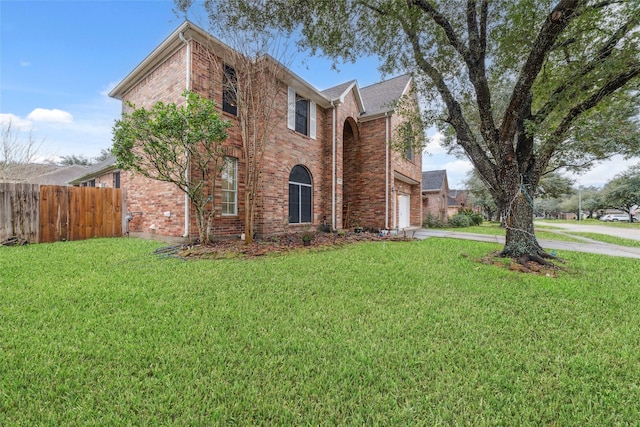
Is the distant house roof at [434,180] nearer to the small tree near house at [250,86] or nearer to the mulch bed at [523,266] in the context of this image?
the mulch bed at [523,266]

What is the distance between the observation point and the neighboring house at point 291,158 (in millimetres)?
7680

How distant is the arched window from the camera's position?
10117mm

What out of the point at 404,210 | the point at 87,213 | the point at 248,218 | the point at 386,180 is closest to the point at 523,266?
the point at 248,218

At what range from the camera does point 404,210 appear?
16.1 meters

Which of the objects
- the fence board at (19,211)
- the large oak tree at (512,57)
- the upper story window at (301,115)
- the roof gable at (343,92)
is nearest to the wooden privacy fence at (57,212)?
the fence board at (19,211)

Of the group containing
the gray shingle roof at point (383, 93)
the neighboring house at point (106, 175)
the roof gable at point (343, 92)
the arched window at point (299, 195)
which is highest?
the gray shingle roof at point (383, 93)

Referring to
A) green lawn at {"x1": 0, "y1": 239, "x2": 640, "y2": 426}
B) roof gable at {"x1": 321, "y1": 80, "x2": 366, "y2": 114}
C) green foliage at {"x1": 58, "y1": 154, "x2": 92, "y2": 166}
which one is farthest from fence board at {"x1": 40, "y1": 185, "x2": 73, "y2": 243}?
green foliage at {"x1": 58, "y1": 154, "x2": 92, "y2": 166}

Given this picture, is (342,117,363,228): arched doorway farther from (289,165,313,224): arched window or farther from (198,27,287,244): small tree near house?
(198,27,287,244): small tree near house

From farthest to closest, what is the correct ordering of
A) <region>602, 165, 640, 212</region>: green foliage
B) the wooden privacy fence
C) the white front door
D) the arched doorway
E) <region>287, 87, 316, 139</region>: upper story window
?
<region>602, 165, 640, 212</region>: green foliage
the white front door
the arched doorway
<region>287, 87, 316, 139</region>: upper story window
the wooden privacy fence

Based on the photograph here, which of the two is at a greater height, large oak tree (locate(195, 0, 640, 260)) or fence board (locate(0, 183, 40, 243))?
large oak tree (locate(195, 0, 640, 260))

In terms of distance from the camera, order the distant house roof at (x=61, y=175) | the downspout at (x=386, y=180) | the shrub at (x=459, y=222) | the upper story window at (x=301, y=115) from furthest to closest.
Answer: the distant house roof at (x=61, y=175) < the shrub at (x=459, y=222) < the downspout at (x=386, y=180) < the upper story window at (x=301, y=115)

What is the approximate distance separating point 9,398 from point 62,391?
0.27 metres

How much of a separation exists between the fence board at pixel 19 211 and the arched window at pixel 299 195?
773 centimetres

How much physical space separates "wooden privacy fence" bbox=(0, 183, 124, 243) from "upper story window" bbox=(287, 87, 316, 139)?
7.02 meters
